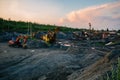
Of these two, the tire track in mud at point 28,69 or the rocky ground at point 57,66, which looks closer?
the rocky ground at point 57,66

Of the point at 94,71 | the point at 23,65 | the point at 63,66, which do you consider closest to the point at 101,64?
the point at 94,71

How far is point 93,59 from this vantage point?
19.9 metres

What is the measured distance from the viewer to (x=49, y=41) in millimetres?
37312

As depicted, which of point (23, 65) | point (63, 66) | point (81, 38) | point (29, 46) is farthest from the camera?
point (81, 38)

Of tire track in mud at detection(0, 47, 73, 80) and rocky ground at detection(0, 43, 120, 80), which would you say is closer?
rocky ground at detection(0, 43, 120, 80)

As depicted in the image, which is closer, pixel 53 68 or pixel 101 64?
pixel 101 64

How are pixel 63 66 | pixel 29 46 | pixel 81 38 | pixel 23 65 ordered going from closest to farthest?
pixel 63 66
pixel 23 65
pixel 29 46
pixel 81 38

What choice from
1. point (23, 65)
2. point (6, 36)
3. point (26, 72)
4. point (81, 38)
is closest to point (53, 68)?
point (26, 72)

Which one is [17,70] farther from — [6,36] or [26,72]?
[6,36]

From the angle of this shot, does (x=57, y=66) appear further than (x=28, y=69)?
No

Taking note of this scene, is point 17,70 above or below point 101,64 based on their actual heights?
below

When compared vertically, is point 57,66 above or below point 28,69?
above

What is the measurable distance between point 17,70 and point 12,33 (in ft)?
96.7

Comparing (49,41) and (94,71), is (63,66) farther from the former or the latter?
(49,41)
